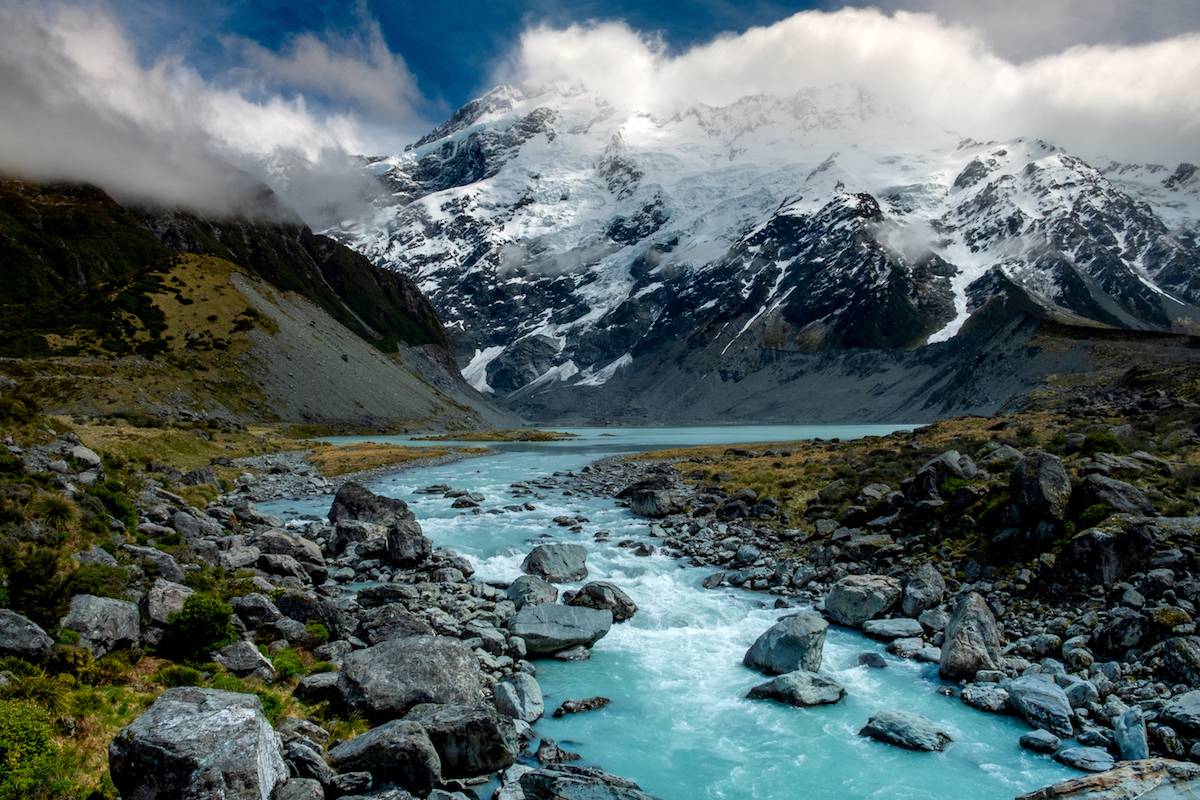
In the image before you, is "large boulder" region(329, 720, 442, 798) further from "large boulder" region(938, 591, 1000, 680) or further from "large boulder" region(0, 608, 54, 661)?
"large boulder" region(938, 591, 1000, 680)

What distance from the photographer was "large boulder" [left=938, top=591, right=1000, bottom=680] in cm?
2000

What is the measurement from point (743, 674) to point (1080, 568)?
1229cm

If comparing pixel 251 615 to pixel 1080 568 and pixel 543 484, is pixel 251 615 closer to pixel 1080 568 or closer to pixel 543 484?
pixel 1080 568

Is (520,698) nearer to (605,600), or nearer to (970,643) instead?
(605,600)

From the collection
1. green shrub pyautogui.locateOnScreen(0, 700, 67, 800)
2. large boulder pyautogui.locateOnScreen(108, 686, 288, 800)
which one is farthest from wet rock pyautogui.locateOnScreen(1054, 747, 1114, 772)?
green shrub pyautogui.locateOnScreen(0, 700, 67, 800)

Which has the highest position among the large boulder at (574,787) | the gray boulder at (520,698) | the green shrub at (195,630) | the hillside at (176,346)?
the hillside at (176,346)

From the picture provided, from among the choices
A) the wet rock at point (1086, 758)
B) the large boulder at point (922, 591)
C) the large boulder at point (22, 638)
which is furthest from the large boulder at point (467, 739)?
the large boulder at point (922, 591)

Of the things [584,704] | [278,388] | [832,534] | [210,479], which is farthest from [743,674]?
[278,388]

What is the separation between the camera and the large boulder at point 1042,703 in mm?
16859

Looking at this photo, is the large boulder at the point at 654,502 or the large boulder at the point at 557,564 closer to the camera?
the large boulder at the point at 557,564

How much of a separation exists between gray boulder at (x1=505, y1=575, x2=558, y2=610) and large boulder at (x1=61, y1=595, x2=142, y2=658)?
12.4 metres

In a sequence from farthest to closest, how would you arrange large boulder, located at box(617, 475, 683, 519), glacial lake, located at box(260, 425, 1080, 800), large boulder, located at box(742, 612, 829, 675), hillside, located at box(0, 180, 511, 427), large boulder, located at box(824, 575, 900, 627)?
hillside, located at box(0, 180, 511, 427)
large boulder, located at box(617, 475, 683, 519)
large boulder, located at box(824, 575, 900, 627)
large boulder, located at box(742, 612, 829, 675)
glacial lake, located at box(260, 425, 1080, 800)

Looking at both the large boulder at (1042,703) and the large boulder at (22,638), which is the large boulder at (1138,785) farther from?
the large boulder at (22,638)

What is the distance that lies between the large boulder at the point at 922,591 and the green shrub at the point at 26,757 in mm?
24362
